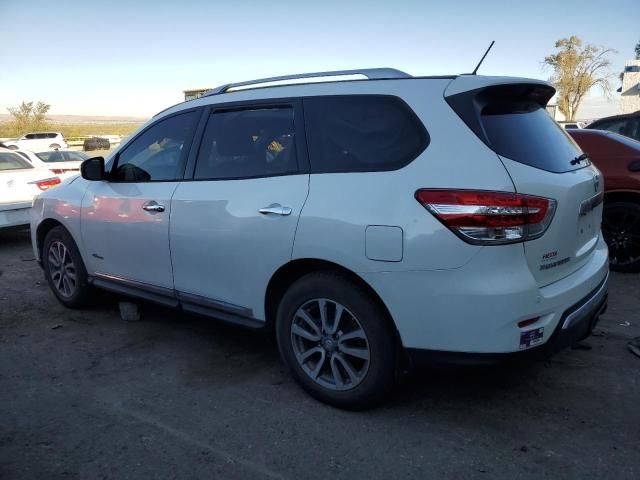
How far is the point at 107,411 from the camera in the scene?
10.5ft

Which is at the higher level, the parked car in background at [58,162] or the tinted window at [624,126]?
the tinted window at [624,126]

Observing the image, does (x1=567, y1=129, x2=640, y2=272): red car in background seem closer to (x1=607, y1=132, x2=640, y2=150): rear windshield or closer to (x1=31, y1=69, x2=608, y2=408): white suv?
Result: (x1=607, y1=132, x2=640, y2=150): rear windshield

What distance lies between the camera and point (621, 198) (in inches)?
225

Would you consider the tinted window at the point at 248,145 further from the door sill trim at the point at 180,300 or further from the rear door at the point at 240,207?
the door sill trim at the point at 180,300

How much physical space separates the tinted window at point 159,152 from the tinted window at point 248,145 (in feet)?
0.71

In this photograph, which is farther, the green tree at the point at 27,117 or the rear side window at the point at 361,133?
the green tree at the point at 27,117

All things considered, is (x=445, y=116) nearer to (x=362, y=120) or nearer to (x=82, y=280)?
(x=362, y=120)

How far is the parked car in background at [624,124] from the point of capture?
7.35 metres

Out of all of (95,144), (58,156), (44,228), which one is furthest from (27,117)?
(44,228)

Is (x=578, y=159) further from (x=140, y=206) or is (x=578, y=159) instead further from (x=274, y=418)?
(x=140, y=206)

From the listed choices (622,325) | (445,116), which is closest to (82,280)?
(445,116)

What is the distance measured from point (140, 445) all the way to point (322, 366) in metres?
1.06

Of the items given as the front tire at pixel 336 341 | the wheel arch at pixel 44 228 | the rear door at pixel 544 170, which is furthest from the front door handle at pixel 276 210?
the wheel arch at pixel 44 228

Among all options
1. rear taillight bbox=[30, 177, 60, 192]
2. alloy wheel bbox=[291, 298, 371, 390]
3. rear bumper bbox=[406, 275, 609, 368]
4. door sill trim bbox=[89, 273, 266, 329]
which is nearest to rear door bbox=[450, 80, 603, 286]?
rear bumper bbox=[406, 275, 609, 368]
